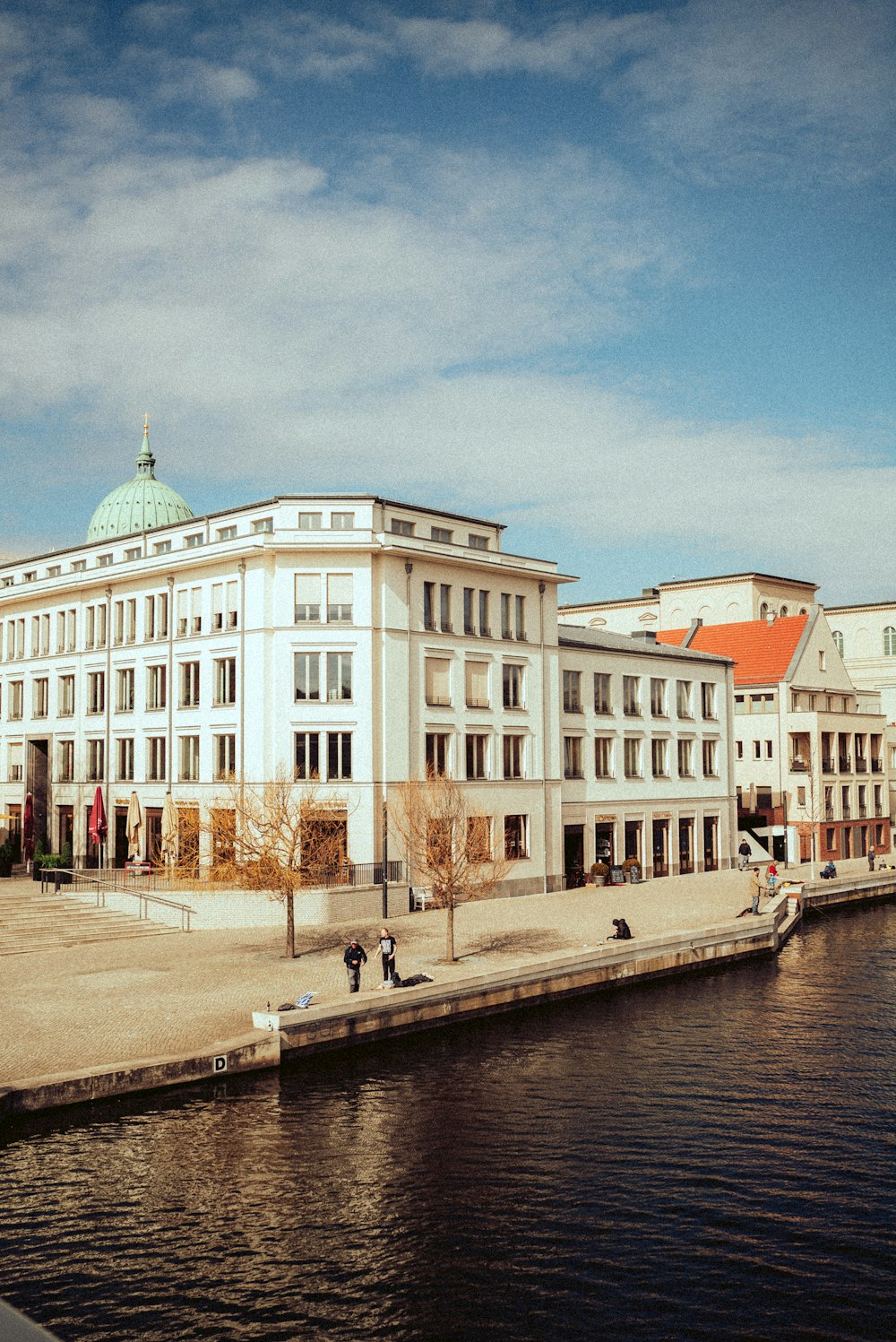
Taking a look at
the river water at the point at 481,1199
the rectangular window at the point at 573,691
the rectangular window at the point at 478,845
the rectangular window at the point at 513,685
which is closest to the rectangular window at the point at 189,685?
the rectangular window at the point at 513,685

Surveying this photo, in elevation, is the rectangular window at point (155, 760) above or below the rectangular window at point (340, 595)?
below

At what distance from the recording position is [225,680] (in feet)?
172

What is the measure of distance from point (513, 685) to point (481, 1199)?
37446 millimetres

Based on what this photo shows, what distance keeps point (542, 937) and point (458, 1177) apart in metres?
21.2

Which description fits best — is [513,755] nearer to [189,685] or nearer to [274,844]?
[189,685]

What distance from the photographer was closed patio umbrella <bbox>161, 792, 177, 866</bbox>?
4709 centimetres

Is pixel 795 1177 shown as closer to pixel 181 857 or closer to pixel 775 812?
pixel 181 857

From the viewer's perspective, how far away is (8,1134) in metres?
23.0

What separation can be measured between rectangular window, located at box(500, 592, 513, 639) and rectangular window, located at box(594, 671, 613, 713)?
8.10 meters

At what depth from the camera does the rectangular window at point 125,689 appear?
57.6 meters

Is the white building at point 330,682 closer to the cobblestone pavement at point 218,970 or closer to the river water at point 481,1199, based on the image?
the cobblestone pavement at point 218,970

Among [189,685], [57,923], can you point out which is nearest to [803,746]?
[189,685]

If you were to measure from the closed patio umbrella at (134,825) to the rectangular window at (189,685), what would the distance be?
3622 millimetres

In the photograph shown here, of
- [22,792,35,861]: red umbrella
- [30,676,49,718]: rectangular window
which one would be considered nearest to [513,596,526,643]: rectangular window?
[22,792,35,861]: red umbrella
